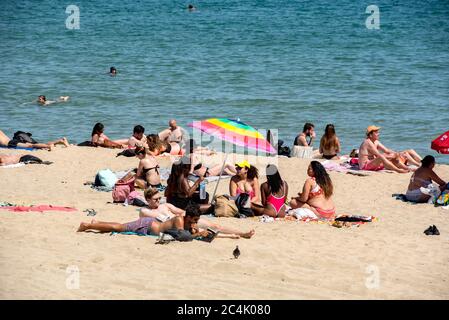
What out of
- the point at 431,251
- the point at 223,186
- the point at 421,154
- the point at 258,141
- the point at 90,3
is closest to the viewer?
the point at 431,251

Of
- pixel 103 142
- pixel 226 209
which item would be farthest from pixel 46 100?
pixel 226 209

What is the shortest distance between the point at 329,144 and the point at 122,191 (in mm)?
4986

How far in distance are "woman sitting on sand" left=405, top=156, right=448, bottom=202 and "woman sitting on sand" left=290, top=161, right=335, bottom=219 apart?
5.86ft

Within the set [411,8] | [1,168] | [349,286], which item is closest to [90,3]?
[411,8]

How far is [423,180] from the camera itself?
13211 millimetres

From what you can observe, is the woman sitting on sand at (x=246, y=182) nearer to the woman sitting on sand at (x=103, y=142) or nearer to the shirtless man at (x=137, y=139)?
the shirtless man at (x=137, y=139)

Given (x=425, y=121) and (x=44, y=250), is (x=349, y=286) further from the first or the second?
(x=425, y=121)

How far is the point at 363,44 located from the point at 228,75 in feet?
24.2

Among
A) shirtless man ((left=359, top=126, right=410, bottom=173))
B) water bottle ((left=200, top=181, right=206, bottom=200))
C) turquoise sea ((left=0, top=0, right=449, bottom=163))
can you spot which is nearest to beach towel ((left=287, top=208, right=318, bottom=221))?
water bottle ((left=200, top=181, right=206, bottom=200))

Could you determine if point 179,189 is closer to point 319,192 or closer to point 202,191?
point 202,191

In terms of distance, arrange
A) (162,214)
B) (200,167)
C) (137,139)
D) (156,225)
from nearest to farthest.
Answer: (156,225), (162,214), (200,167), (137,139)

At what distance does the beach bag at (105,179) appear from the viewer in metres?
13.7
